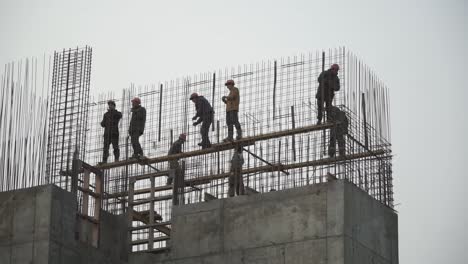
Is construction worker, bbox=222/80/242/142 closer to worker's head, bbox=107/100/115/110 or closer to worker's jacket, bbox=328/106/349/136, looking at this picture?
worker's jacket, bbox=328/106/349/136

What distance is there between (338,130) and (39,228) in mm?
8381

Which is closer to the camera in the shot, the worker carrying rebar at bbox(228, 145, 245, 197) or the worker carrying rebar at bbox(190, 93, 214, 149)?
the worker carrying rebar at bbox(228, 145, 245, 197)

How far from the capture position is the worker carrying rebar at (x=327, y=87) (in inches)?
1346

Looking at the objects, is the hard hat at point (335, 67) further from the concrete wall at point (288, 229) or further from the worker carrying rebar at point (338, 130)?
the concrete wall at point (288, 229)

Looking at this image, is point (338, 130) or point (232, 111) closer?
point (338, 130)

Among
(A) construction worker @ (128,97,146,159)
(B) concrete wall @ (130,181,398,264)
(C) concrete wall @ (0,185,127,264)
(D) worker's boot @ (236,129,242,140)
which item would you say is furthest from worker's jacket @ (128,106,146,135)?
(C) concrete wall @ (0,185,127,264)

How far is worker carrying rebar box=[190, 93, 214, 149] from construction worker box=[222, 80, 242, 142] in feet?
3.34

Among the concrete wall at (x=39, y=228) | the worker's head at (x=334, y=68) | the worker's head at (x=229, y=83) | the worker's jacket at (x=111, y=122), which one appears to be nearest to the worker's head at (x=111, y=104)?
the worker's jacket at (x=111, y=122)

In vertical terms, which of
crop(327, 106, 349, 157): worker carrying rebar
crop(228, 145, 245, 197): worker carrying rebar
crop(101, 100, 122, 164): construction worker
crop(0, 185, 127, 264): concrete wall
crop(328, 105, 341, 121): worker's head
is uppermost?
crop(101, 100, 122, 164): construction worker

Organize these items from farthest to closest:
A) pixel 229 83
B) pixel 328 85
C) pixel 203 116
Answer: pixel 203 116 < pixel 229 83 < pixel 328 85

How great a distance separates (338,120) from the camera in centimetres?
3366

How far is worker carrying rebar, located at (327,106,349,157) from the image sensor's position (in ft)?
110

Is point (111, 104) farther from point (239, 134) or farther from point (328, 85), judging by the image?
point (328, 85)

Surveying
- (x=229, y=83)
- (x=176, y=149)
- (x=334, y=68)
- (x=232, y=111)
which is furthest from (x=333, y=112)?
(x=176, y=149)
